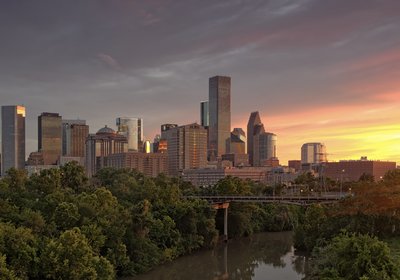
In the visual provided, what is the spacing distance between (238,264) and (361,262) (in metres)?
29.6

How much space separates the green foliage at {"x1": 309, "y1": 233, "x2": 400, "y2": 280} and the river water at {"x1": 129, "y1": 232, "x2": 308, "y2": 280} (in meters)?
18.2

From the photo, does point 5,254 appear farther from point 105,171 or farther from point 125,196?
point 105,171

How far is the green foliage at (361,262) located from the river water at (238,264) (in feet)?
59.6

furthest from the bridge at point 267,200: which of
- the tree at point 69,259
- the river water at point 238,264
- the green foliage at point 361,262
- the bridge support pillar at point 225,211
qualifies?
the green foliage at point 361,262

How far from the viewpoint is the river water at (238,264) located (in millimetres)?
51625

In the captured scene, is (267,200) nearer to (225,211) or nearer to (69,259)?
(225,211)

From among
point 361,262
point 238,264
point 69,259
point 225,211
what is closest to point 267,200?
point 225,211

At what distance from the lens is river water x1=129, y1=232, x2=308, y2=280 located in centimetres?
5162

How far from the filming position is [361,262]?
30500 mm

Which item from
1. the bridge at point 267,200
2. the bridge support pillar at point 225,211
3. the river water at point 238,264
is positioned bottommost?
the river water at point 238,264

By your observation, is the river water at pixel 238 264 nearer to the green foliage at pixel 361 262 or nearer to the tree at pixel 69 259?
the tree at pixel 69 259

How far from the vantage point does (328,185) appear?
414 feet

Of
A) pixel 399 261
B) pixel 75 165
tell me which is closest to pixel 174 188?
pixel 75 165

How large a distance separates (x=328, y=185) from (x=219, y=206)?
5895cm
